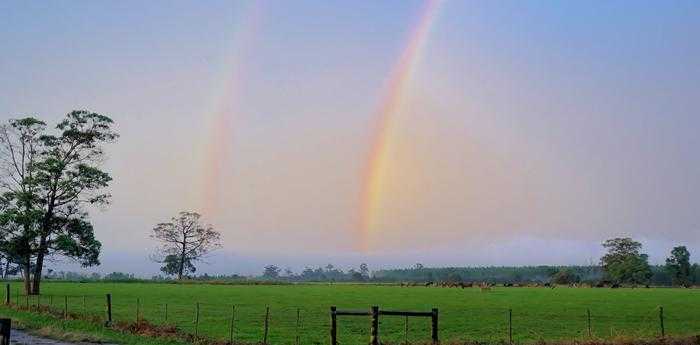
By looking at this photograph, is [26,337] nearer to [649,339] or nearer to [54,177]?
[649,339]

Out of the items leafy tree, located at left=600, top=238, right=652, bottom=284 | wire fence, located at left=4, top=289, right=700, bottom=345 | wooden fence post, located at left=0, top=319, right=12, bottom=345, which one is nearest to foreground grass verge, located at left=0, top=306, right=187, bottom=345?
wire fence, located at left=4, top=289, right=700, bottom=345

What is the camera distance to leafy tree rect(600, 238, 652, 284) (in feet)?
620

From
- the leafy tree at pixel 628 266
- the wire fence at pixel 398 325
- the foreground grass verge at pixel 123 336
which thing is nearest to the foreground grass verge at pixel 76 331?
the foreground grass verge at pixel 123 336

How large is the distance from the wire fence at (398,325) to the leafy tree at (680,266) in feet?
529

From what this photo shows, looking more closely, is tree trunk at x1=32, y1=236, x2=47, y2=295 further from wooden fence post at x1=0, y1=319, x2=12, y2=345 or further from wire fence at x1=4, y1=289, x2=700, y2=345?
wooden fence post at x1=0, y1=319, x2=12, y2=345

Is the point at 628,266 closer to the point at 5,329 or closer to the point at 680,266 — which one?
the point at 680,266

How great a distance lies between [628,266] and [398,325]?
6628 inches

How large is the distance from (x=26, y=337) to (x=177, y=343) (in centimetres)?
698

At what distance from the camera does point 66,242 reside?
7106 cm

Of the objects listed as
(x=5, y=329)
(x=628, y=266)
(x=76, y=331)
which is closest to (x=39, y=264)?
(x=76, y=331)

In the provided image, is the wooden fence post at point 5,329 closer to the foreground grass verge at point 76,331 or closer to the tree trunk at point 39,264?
the foreground grass verge at point 76,331

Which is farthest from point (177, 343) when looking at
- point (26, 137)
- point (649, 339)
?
point (26, 137)

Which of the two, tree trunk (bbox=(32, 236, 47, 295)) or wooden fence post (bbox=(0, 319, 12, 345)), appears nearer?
wooden fence post (bbox=(0, 319, 12, 345))

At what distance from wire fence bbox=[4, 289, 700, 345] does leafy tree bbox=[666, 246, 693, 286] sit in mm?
161298
